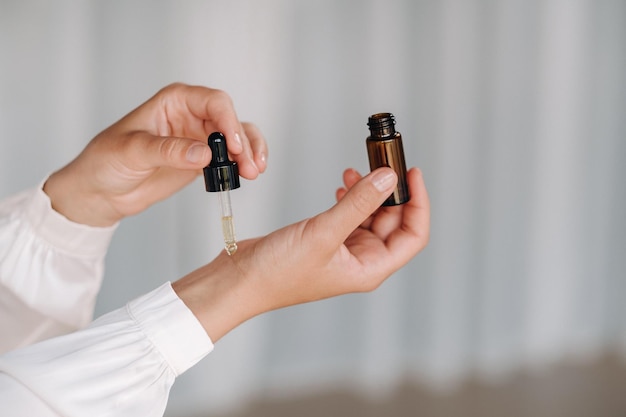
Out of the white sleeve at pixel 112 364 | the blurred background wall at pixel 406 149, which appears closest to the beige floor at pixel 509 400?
the blurred background wall at pixel 406 149

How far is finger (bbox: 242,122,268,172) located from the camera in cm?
93

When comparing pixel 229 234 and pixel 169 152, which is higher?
pixel 169 152

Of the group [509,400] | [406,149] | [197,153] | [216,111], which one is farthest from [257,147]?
[509,400]

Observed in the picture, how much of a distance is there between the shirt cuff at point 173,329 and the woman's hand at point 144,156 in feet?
0.62

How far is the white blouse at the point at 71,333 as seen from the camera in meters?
0.70

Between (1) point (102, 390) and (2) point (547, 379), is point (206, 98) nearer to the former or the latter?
(1) point (102, 390)

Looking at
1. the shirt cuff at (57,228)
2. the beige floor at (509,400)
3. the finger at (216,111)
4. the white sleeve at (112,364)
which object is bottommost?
the beige floor at (509,400)

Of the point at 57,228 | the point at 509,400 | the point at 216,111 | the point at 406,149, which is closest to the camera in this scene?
the point at 216,111

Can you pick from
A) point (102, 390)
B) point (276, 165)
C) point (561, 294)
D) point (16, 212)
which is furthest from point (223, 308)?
point (561, 294)

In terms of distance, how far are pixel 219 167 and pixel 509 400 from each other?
1479 mm

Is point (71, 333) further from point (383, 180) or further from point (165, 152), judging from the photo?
point (383, 180)

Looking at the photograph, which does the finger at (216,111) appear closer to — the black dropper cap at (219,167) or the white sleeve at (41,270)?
the black dropper cap at (219,167)

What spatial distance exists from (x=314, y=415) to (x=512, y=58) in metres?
1.09

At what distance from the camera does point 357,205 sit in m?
0.85
